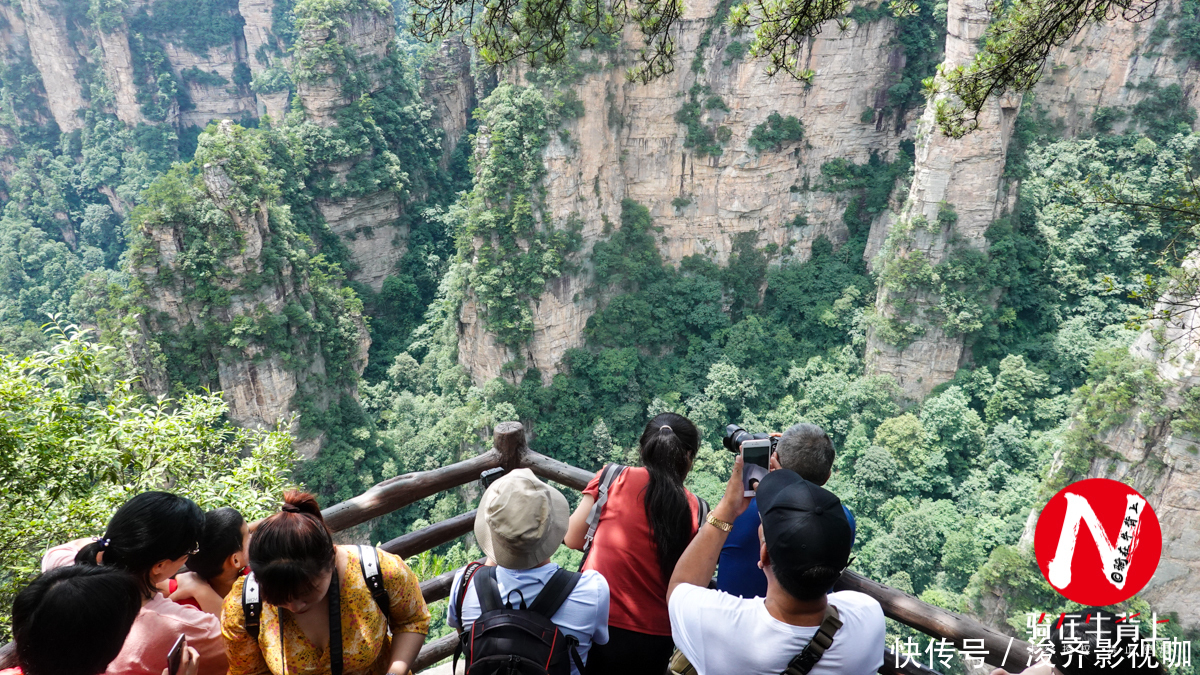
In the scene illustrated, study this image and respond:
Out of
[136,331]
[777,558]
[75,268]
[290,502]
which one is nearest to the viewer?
[777,558]

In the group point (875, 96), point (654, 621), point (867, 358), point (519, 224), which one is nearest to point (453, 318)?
point (519, 224)

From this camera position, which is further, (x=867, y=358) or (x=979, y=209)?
(x=867, y=358)

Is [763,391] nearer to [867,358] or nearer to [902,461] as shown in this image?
[867,358]

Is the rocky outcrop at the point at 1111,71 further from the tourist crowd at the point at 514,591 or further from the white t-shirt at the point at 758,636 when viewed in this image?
the white t-shirt at the point at 758,636

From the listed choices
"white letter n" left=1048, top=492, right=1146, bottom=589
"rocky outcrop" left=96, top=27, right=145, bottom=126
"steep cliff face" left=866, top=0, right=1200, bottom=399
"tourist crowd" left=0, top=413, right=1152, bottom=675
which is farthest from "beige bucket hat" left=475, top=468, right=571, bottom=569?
"rocky outcrop" left=96, top=27, right=145, bottom=126

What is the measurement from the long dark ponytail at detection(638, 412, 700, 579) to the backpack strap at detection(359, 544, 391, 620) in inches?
34.8

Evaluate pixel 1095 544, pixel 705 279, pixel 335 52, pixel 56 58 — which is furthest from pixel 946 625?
pixel 56 58

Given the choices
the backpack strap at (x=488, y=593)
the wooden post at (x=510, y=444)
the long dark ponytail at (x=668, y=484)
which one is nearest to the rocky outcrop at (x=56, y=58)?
the wooden post at (x=510, y=444)

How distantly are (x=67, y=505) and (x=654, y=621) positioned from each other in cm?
348

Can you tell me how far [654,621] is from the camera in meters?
2.34

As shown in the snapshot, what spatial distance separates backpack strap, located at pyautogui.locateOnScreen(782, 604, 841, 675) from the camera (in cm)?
175

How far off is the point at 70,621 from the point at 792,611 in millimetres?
1786

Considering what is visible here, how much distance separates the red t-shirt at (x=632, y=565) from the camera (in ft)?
→ 7.68

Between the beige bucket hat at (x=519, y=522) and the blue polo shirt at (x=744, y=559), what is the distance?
65 centimetres
